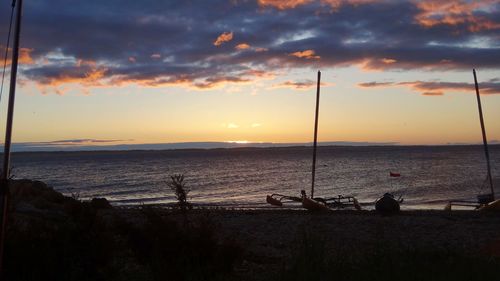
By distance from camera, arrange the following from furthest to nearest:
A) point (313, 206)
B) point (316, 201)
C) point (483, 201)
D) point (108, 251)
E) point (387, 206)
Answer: point (483, 201)
point (316, 201)
point (313, 206)
point (387, 206)
point (108, 251)

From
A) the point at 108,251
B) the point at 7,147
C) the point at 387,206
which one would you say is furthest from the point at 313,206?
the point at 7,147

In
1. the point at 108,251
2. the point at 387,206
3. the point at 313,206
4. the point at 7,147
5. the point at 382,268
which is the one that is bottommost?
the point at 313,206

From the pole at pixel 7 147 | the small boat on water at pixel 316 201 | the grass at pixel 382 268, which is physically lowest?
the small boat on water at pixel 316 201

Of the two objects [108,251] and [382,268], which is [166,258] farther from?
[382,268]

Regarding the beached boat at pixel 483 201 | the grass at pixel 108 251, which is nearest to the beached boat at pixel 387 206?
the beached boat at pixel 483 201

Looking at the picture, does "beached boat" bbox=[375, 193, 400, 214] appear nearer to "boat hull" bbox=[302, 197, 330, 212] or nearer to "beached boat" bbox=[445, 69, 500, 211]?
"boat hull" bbox=[302, 197, 330, 212]

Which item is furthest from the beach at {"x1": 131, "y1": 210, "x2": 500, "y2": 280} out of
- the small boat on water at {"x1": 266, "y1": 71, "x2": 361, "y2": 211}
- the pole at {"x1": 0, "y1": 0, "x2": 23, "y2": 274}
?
the pole at {"x1": 0, "y1": 0, "x2": 23, "y2": 274}

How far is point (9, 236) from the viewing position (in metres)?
8.34

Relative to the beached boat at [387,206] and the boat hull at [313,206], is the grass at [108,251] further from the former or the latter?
the boat hull at [313,206]

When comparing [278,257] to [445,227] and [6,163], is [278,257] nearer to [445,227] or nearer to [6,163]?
[6,163]

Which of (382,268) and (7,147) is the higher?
(7,147)

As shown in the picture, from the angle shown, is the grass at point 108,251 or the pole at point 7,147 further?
the grass at point 108,251

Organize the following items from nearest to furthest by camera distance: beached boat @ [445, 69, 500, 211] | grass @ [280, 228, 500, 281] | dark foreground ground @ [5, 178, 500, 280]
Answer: grass @ [280, 228, 500, 281]
dark foreground ground @ [5, 178, 500, 280]
beached boat @ [445, 69, 500, 211]

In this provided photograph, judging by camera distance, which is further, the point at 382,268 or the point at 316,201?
the point at 316,201
